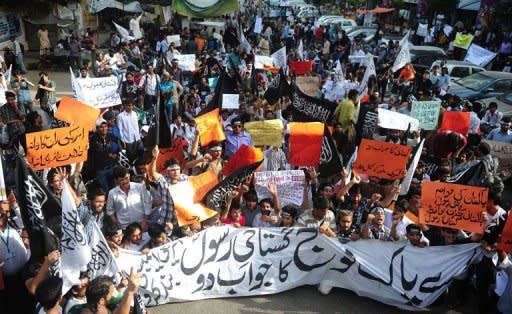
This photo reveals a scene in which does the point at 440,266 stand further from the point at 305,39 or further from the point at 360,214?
the point at 305,39

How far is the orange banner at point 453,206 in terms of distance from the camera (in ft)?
17.4

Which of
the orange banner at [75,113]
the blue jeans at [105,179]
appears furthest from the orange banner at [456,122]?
the orange banner at [75,113]

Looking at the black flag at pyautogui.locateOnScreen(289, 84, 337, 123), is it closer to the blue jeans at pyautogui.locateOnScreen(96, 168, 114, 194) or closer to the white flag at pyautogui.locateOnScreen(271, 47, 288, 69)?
the blue jeans at pyautogui.locateOnScreen(96, 168, 114, 194)

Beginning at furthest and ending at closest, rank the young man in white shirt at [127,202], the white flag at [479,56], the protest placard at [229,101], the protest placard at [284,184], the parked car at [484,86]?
the white flag at [479,56] < the parked car at [484,86] < the protest placard at [229,101] < the protest placard at [284,184] < the young man in white shirt at [127,202]

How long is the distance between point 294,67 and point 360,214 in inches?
334

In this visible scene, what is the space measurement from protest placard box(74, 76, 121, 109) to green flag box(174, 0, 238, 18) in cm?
1346

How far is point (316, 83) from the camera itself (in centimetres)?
1250

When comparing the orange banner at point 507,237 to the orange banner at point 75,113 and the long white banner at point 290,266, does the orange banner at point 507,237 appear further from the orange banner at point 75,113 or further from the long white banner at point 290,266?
the orange banner at point 75,113

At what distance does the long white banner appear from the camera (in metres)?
5.26

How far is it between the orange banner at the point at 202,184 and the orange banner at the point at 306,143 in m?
1.52

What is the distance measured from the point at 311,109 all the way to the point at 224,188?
346 centimetres

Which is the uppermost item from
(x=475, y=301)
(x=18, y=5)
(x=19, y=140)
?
(x=18, y=5)

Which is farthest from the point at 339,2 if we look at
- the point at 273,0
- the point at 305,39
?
the point at 305,39

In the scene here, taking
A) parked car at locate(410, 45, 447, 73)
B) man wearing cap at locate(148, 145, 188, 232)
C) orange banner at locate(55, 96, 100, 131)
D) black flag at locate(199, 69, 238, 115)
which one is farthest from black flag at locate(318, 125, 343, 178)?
parked car at locate(410, 45, 447, 73)
